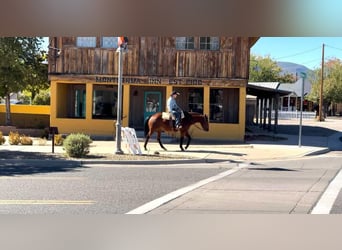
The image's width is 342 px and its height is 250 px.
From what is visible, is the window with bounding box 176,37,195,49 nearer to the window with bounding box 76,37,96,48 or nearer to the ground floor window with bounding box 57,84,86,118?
the window with bounding box 76,37,96,48

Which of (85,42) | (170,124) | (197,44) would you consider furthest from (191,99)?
(170,124)

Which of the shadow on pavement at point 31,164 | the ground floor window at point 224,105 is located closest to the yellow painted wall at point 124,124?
the ground floor window at point 224,105

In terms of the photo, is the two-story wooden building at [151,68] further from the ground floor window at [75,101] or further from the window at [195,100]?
the ground floor window at [75,101]

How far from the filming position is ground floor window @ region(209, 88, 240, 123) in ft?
81.1

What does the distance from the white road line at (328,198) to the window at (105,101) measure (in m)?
14.8

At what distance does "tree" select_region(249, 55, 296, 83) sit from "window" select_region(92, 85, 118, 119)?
47127 mm

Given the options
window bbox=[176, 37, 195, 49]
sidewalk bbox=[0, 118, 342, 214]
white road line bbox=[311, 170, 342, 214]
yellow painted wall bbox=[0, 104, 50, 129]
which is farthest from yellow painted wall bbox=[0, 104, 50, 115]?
white road line bbox=[311, 170, 342, 214]

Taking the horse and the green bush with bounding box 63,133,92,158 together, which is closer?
the green bush with bounding box 63,133,92,158

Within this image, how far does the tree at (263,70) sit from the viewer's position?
7125 cm

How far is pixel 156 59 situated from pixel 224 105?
424cm

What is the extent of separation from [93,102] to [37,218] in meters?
17.7
